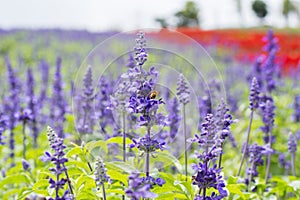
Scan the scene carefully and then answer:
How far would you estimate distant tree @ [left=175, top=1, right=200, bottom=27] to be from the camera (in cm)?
5371

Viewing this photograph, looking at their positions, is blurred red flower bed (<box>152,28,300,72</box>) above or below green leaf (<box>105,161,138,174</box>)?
above

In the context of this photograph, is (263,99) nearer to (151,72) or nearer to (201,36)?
(151,72)

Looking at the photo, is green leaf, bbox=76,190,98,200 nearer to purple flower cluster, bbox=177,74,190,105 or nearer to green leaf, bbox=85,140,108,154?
green leaf, bbox=85,140,108,154

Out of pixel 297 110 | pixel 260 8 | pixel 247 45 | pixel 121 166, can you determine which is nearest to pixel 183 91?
pixel 121 166

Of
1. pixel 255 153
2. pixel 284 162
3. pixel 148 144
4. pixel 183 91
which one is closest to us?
pixel 148 144

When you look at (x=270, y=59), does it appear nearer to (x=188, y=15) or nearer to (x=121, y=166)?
(x=121, y=166)

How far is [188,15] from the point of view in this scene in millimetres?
54156

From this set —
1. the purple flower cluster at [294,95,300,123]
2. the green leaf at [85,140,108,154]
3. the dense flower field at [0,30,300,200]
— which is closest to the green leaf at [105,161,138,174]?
the dense flower field at [0,30,300,200]

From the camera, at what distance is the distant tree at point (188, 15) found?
53.7 m

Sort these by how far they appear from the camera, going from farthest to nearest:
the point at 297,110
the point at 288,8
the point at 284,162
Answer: the point at 288,8 < the point at 297,110 < the point at 284,162

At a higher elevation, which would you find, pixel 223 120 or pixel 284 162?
pixel 223 120

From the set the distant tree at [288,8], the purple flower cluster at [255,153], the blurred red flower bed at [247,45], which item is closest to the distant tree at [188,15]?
the distant tree at [288,8]

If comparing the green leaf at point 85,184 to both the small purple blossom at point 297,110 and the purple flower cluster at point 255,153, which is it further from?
the small purple blossom at point 297,110

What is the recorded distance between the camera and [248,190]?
12.9ft
